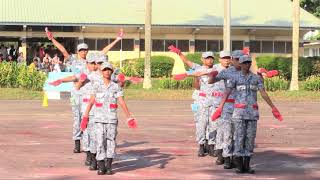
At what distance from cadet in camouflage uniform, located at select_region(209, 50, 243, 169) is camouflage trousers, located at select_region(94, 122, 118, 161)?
197cm

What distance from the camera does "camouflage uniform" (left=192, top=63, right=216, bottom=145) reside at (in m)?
13.0

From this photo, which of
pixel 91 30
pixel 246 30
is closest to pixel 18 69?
pixel 91 30

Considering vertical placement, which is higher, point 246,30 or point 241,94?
point 246,30

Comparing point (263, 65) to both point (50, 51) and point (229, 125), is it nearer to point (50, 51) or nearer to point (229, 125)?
point (50, 51)

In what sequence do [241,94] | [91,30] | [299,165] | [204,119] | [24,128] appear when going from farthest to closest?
[91,30] → [24,128] → [204,119] → [299,165] → [241,94]

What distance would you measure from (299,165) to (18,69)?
72.1ft

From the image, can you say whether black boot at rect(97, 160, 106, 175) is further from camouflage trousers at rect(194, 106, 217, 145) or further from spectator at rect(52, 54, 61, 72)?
spectator at rect(52, 54, 61, 72)

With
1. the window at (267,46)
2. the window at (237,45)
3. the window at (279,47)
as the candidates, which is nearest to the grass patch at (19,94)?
the window at (237,45)

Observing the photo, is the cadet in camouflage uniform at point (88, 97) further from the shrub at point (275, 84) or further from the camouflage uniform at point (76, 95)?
the shrub at point (275, 84)

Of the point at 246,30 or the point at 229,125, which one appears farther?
the point at 246,30

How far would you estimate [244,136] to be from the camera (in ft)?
37.2

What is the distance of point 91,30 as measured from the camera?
43.9 meters

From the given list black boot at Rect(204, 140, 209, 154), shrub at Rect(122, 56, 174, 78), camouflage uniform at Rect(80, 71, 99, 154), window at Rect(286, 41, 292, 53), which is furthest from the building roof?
camouflage uniform at Rect(80, 71, 99, 154)

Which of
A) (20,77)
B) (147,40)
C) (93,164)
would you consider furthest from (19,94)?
(93,164)
